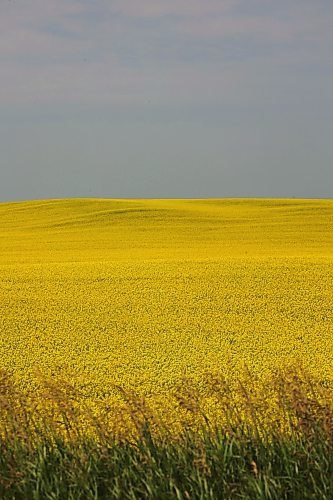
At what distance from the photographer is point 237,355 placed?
7.80 metres

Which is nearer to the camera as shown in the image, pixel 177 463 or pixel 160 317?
pixel 177 463

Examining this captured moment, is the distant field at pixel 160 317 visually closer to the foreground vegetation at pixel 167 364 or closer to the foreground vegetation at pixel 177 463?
the foreground vegetation at pixel 167 364

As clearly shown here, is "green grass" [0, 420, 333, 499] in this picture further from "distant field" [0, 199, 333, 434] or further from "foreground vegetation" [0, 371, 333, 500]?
"distant field" [0, 199, 333, 434]

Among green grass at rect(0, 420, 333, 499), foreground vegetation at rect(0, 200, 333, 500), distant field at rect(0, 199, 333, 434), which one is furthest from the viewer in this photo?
distant field at rect(0, 199, 333, 434)

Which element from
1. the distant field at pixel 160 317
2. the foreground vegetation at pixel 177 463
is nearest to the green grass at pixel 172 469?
the foreground vegetation at pixel 177 463

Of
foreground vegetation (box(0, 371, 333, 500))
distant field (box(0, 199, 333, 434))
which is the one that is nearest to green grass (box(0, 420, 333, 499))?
foreground vegetation (box(0, 371, 333, 500))

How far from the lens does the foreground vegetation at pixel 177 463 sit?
12.4 ft

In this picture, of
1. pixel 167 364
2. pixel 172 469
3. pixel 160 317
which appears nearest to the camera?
pixel 172 469

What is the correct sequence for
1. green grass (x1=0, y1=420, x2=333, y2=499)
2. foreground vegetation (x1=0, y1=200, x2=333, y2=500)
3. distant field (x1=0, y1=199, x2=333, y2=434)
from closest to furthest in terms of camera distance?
1. green grass (x1=0, y1=420, x2=333, y2=499)
2. foreground vegetation (x1=0, y1=200, x2=333, y2=500)
3. distant field (x1=0, y1=199, x2=333, y2=434)

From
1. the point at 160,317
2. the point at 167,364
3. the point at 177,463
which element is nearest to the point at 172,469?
the point at 177,463

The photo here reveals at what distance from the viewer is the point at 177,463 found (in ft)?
13.0

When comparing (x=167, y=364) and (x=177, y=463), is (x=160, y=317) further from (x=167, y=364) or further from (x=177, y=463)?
(x=177, y=463)

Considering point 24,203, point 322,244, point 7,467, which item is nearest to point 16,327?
point 7,467

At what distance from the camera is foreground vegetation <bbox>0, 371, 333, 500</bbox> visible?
12.4 ft
